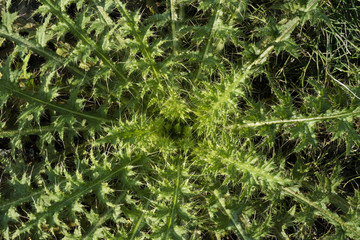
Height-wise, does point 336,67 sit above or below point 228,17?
below

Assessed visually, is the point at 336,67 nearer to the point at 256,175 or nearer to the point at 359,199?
the point at 359,199

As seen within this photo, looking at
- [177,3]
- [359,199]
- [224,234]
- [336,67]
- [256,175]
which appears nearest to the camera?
[256,175]

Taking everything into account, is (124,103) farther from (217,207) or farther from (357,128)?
(357,128)

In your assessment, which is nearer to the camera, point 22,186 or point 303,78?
point 22,186

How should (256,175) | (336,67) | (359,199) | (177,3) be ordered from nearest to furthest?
(256,175) < (359,199) < (177,3) < (336,67)

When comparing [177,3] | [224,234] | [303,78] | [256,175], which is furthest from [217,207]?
[177,3]

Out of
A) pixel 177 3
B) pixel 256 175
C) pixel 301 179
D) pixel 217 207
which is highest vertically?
pixel 177 3
